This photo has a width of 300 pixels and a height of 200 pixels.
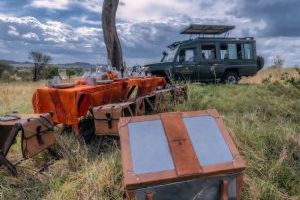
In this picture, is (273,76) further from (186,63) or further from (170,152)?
(170,152)

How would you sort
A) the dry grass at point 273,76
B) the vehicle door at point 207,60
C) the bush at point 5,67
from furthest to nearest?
the bush at point 5,67, the vehicle door at point 207,60, the dry grass at point 273,76

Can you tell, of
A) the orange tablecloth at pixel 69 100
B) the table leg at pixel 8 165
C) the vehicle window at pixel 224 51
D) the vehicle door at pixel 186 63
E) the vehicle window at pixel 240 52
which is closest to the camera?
the table leg at pixel 8 165

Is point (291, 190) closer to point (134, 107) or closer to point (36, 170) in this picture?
point (134, 107)

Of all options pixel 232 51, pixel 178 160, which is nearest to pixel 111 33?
pixel 232 51

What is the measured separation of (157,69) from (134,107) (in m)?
8.39

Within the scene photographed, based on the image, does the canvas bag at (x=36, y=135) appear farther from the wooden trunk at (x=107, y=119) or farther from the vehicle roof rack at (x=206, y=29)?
the vehicle roof rack at (x=206, y=29)

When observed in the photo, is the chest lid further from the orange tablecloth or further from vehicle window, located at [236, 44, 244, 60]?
vehicle window, located at [236, 44, 244, 60]

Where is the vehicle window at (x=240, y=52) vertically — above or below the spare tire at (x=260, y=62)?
above

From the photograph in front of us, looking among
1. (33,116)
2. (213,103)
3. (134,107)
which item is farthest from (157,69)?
(33,116)

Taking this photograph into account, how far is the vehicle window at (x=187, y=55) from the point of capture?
14641 mm

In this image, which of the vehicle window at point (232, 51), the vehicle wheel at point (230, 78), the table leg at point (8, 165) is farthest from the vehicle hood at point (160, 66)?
the table leg at point (8, 165)

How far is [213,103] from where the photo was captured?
8625 mm

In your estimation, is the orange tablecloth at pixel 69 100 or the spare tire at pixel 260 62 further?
the spare tire at pixel 260 62

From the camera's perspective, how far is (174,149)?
3869 mm
